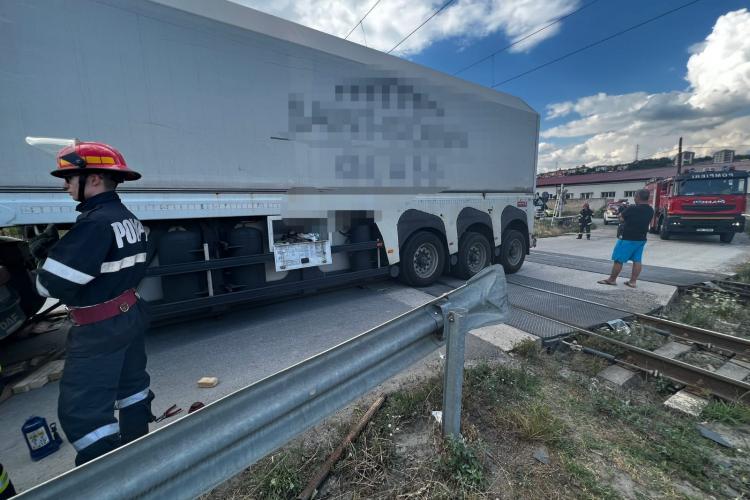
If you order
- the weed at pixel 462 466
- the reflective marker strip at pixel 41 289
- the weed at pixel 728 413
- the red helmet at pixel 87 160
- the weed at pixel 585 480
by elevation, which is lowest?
the weed at pixel 728 413

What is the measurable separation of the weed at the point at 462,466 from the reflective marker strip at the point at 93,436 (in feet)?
6.39

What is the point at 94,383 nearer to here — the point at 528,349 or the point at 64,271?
the point at 64,271

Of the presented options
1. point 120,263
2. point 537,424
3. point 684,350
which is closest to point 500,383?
point 537,424

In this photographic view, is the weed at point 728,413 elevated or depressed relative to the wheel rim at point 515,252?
depressed

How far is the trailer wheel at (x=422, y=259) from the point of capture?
5699mm

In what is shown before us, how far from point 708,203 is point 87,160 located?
58.8 ft

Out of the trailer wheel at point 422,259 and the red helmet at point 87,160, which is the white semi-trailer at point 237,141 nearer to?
the trailer wheel at point 422,259

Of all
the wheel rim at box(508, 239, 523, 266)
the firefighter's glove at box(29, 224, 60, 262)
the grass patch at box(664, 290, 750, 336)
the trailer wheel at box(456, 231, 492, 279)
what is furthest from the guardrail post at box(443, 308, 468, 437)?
the wheel rim at box(508, 239, 523, 266)

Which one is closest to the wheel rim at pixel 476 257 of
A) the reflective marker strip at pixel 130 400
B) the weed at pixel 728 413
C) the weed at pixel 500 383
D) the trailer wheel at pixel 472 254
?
the trailer wheel at pixel 472 254

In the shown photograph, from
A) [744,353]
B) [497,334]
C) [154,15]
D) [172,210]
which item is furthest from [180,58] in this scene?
[744,353]

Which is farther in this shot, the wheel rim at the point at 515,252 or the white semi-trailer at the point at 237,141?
the wheel rim at the point at 515,252

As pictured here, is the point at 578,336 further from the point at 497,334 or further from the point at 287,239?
the point at 287,239

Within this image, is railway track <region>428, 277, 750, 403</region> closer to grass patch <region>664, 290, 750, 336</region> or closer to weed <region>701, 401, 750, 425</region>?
weed <region>701, 401, 750, 425</region>

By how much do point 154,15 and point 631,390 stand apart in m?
5.85
